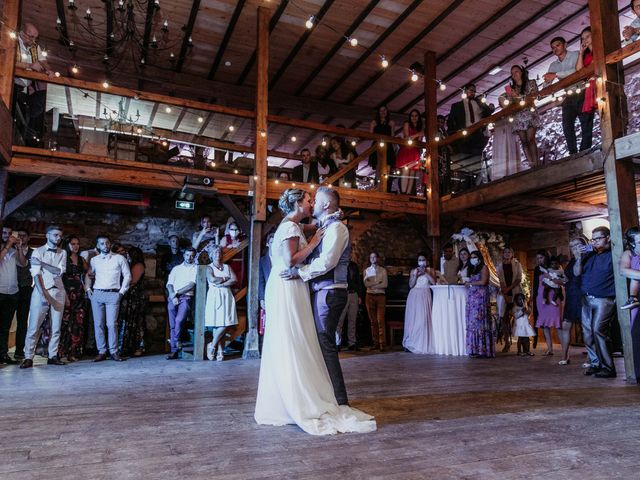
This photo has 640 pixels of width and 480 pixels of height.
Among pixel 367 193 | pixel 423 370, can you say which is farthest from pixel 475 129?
pixel 423 370

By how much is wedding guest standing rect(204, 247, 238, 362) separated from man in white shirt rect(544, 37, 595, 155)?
4.93 meters

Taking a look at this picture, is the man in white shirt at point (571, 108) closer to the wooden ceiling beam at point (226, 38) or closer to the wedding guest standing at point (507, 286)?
the wedding guest standing at point (507, 286)

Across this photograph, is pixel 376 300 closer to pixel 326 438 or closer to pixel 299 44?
pixel 299 44

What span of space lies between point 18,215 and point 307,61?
5588mm

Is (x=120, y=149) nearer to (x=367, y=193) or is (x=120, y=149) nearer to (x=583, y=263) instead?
(x=367, y=193)

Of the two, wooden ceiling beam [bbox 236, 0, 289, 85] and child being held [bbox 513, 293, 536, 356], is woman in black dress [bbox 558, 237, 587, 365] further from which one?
wooden ceiling beam [bbox 236, 0, 289, 85]

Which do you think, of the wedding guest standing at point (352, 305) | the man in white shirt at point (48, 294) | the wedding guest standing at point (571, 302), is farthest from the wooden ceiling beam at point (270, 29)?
the wedding guest standing at point (571, 302)

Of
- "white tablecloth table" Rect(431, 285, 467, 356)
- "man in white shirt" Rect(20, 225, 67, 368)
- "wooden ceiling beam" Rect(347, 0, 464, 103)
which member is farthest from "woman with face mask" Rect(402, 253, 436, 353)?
"man in white shirt" Rect(20, 225, 67, 368)

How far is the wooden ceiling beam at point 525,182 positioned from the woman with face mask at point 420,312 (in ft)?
3.96

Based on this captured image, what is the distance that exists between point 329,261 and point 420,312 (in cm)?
471

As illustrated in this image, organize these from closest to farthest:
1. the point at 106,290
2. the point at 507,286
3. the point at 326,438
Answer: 1. the point at 326,438
2. the point at 106,290
3. the point at 507,286

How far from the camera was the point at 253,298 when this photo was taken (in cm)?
646

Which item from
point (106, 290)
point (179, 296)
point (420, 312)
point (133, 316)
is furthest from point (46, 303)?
point (420, 312)

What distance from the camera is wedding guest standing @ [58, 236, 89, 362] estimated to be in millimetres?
5633
